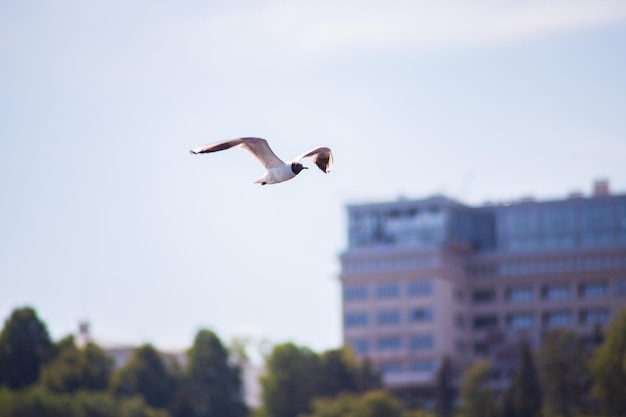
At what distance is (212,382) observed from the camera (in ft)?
633

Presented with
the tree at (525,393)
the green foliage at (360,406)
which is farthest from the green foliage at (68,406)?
the tree at (525,393)

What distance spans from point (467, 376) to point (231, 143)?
146170 mm

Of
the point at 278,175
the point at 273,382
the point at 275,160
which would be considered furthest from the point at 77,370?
the point at 278,175

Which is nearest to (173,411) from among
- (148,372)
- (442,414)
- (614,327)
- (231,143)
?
(148,372)

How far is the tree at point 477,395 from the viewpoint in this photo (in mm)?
181250

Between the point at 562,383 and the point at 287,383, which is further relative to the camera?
the point at 287,383

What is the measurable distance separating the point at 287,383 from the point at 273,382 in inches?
69.1

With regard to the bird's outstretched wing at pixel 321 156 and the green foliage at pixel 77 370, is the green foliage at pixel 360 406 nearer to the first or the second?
the green foliage at pixel 77 370

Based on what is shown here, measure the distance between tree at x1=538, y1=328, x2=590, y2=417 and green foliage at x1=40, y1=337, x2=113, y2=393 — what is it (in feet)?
164

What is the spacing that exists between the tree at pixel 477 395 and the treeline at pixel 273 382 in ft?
0.36

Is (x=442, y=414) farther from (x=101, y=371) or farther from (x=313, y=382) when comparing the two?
(x=101, y=371)

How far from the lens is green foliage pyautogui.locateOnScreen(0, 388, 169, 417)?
169 meters

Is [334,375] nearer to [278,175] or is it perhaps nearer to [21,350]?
[21,350]

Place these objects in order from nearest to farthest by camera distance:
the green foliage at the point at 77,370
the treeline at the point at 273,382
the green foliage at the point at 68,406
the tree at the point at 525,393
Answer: the green foliage at the point at 68,406, the treeline at the point at 273,382, the tree at the point at 525,393, the green foliage at the point at 77,370
